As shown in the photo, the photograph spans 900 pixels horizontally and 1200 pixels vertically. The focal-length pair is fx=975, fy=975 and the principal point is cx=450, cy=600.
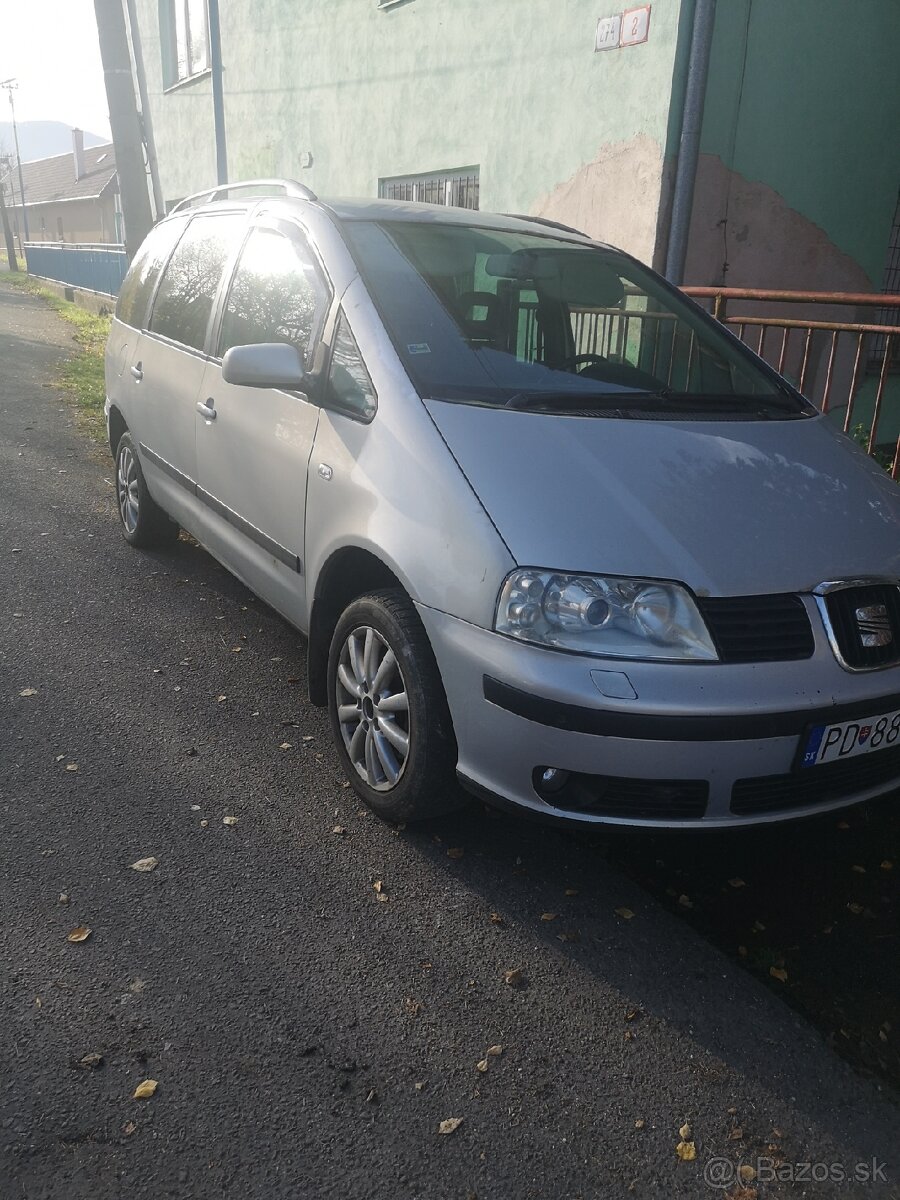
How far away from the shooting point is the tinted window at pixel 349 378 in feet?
9.87

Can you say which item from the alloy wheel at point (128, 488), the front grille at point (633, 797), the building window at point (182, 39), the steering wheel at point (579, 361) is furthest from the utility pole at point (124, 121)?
the front grille at point (633, 797)

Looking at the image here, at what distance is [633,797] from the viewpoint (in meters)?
2.47


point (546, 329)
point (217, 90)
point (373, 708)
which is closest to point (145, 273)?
point (546, 329)

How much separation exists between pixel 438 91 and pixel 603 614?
941 cm

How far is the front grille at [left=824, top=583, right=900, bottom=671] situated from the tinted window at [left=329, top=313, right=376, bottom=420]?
1.45 metres

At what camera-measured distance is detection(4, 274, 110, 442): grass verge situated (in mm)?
9883

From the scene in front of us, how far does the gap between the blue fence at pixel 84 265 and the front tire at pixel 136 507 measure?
11.9 meters

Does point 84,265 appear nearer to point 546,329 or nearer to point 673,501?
point 546,329

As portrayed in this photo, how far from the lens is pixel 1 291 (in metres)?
29.7

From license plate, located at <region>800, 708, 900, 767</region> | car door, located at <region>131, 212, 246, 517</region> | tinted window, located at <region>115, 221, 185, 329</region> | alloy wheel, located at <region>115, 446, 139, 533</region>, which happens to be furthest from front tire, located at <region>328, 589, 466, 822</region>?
tinted window, located at <region>115, 221, 185, 329</region>

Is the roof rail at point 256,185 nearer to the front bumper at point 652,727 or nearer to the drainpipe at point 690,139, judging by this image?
the front bumper at point 652,727

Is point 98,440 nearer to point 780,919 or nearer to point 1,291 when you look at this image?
point 780,919

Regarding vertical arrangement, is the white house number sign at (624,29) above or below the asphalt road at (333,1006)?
above

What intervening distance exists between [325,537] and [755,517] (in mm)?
1314
